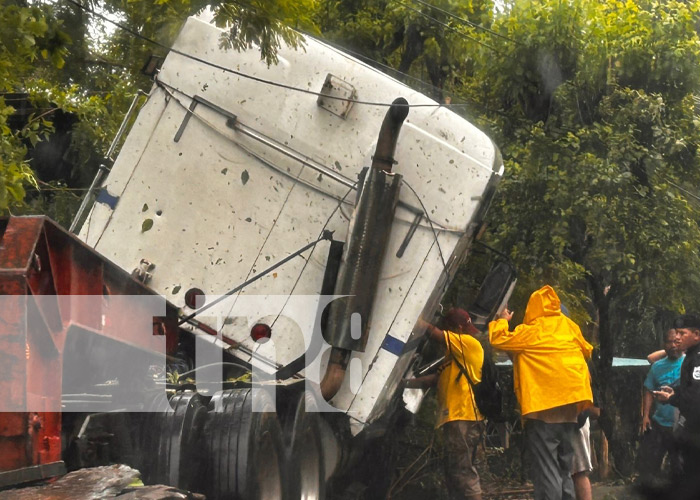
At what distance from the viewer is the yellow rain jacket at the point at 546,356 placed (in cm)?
775

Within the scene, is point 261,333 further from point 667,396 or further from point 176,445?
point 667,396

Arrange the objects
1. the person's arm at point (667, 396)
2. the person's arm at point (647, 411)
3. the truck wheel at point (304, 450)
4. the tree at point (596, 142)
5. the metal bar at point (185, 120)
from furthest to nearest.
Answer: the tree at point (596, 142), the person's arm at point (647, 411), the person's arm at point (667, 396), the metal bar at point (185, 120), the truck wheel at point (304, 450)

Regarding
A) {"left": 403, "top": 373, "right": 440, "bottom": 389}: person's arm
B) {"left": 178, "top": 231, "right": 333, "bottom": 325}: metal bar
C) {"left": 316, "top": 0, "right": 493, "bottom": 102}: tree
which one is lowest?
{"left": 403, "top": 373, "right": 440, "bottom": 389}: person's arm

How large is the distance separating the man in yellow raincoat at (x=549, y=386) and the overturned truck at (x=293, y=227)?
2.94ft

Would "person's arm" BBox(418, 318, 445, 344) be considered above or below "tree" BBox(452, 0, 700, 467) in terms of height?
below

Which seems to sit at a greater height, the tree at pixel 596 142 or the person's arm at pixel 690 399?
the tree at pixel 596 142

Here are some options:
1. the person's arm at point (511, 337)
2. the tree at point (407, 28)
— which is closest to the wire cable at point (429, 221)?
the person's arm at point (511, 337)

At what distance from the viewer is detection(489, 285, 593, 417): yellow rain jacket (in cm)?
775

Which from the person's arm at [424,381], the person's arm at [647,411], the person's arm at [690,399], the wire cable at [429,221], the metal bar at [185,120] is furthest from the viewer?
the person's arm at [647,411]

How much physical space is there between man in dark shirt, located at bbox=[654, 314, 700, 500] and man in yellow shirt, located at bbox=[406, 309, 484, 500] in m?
1.49

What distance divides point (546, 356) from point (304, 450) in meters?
2.17

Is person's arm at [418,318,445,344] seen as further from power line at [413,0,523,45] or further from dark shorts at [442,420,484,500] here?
power line at [413,0,523,45]

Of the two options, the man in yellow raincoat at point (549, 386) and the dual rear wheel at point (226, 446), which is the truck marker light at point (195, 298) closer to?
the dual rear wheel at point (226, 446)

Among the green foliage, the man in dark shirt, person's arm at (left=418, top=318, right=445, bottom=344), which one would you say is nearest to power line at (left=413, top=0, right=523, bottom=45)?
the green foliage
